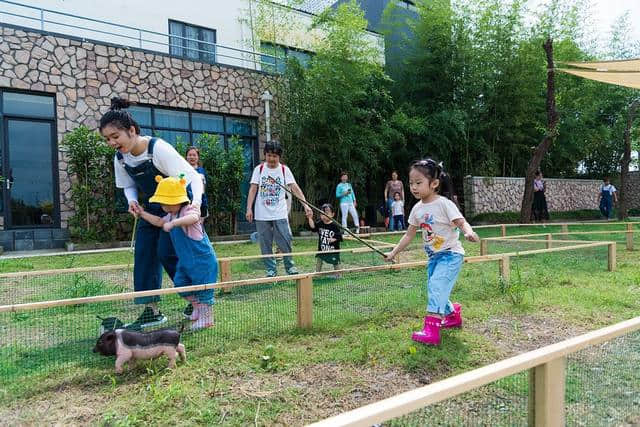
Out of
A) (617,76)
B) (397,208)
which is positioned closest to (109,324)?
(617,76)

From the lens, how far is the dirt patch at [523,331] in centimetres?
256

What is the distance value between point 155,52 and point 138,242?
315 inches

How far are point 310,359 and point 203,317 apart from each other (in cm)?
70

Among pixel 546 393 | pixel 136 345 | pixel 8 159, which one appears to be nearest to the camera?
pixel 546 393

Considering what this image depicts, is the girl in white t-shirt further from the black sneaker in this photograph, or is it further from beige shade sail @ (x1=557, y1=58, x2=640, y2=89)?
beige shade sail @ (x1=557, y1=58, x2=640, y2=89)

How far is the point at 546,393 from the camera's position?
3.88ft

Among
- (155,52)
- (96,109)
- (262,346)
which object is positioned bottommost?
(262,346)

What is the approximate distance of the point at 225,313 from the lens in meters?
2.65

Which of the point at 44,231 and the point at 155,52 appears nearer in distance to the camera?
the point at 44,231

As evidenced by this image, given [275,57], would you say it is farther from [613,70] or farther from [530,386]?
[530,386]

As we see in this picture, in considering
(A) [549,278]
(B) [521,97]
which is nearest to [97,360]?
(A) [549,278]

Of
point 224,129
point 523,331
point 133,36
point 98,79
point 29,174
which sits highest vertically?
point 133,36

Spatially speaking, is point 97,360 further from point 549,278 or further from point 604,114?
point 604,114

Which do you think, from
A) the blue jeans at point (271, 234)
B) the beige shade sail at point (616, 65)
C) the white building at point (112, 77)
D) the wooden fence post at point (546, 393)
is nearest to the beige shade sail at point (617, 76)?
the beige shade sail at point (616, 65)
